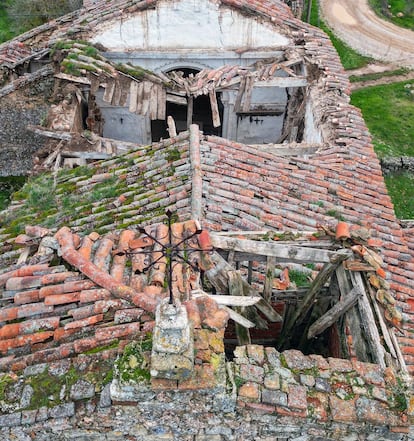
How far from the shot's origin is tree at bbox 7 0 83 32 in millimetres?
22031

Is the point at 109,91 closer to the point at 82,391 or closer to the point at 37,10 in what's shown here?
the point at 82,391

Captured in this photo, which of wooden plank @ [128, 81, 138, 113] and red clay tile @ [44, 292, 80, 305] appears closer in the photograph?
red clay tile @ [44, 292, 80, 305]

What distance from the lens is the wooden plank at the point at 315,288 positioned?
5953 millimetres

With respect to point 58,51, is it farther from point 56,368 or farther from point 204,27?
point 56,368

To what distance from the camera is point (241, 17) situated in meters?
12.3

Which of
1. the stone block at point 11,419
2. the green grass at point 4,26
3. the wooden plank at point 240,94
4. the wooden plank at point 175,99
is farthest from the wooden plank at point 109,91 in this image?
the green grass at point 4,26

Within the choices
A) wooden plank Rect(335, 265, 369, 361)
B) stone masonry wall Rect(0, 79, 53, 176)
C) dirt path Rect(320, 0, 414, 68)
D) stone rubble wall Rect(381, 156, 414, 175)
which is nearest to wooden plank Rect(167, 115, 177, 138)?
stone masonry wall Rect(0, 79, 53, 176)

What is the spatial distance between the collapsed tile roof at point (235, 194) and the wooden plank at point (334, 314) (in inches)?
50.1

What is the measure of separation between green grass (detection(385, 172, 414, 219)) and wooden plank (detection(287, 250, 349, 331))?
1080 cm

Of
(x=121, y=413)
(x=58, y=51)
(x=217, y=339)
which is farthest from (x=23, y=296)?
(x=58, y=51)

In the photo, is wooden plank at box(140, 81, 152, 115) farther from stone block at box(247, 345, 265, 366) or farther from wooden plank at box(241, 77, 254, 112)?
stone block at box(247, 345, 265, 366)

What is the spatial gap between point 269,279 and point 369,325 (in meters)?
1.49

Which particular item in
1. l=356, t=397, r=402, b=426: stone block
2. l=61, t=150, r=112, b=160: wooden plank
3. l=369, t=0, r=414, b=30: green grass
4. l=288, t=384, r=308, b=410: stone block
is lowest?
l=369, t=0, r=414, b=30: green grass

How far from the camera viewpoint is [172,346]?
3.83 meters
